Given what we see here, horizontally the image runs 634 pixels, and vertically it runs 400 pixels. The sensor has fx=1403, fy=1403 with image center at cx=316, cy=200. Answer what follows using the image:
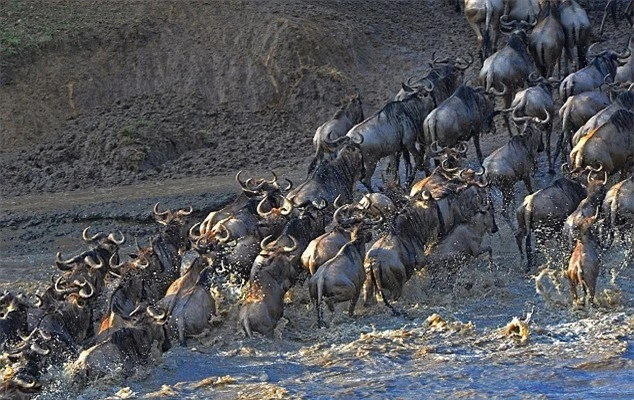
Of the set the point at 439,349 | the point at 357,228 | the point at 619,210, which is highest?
the point at 357,228

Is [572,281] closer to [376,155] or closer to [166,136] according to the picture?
[376,155]

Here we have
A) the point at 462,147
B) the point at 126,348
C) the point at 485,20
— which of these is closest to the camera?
the point at 126,348

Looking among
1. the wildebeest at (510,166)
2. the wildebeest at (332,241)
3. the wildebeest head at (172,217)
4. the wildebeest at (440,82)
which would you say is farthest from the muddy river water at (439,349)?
the wildebeest at (440,82)

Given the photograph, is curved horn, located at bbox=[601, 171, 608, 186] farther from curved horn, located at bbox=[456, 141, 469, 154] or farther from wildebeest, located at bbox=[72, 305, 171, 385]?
wildebeest, located at bbox=[72, 305, 171, 385]

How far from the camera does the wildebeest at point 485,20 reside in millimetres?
21297

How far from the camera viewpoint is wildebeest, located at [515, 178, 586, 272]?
Result: 1473cm

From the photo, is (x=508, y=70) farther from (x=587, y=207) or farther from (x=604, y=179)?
(x=587, y=207)

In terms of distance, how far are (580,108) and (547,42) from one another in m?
2.88

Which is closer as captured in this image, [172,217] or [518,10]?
[172,217]

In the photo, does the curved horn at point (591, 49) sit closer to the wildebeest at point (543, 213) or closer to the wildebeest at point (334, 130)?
the wildebeest at point (334, 130)

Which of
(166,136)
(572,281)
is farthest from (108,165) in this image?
(572,281)

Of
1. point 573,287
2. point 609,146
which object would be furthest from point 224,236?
point 609,146

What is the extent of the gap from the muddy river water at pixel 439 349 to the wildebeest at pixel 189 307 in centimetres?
18

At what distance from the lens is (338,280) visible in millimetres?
13188
